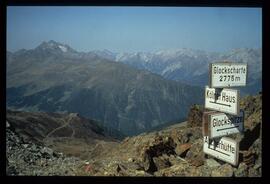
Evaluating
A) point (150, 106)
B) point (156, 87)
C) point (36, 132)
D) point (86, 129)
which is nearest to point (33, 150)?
point (36, 132)

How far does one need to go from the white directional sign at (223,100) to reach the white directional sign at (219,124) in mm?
135

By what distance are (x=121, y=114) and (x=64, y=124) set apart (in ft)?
4.49

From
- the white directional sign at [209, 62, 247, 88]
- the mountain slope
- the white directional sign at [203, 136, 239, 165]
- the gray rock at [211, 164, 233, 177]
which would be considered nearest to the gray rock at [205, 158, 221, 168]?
the gray rock at [211, 164, 233, 177]

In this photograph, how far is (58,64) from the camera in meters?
10.0

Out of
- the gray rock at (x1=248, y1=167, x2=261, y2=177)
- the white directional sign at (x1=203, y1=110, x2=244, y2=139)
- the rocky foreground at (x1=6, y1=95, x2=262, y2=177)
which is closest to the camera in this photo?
the white directional sign at (x1=203, y1=110, x2=244, y2=139)

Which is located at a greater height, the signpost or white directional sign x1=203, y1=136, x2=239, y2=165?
the signpost

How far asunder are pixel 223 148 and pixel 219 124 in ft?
1.10

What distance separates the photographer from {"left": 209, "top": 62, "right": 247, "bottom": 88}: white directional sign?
6.36 metres

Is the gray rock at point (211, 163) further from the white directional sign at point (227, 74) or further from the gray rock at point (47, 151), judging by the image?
the gray rock at point (47, 151)

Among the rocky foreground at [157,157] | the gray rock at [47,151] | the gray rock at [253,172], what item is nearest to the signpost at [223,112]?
the rocky foreground at [157,157]

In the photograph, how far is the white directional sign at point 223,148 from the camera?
20.0 ft

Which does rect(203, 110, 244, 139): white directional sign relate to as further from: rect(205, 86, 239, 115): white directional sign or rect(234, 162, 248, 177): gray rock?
rect(234, 162, 248, 177): gray rock

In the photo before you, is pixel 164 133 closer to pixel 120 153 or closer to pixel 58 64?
pixel 120 153

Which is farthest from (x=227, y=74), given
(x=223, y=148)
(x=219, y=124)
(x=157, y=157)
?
(x=157, y=157)
